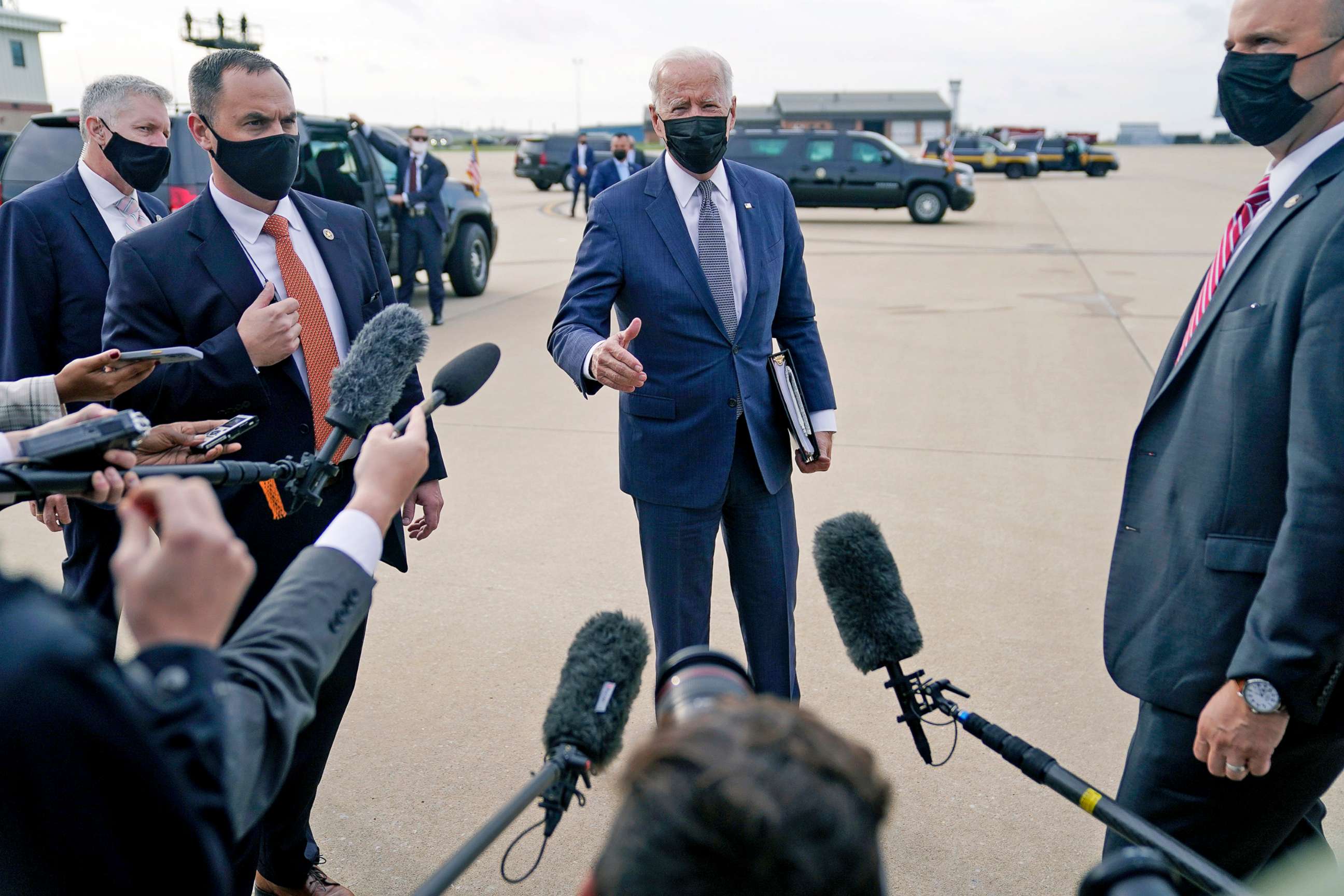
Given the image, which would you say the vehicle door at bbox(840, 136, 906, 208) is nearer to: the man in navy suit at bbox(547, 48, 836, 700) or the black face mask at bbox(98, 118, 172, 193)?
the man in navy suit at bbox(547, 48, 836, 700)

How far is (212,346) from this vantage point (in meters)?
2.36

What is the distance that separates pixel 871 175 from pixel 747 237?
62.0ft

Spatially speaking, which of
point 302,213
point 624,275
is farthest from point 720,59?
point 302,213

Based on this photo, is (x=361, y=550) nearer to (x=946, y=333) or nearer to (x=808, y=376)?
(x=808, y=376)

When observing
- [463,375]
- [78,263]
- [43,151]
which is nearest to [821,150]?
[43,151]

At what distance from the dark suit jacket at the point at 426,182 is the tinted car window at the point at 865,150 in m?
12.4

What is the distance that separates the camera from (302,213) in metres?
2.71

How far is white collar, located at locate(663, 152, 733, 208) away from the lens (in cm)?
296

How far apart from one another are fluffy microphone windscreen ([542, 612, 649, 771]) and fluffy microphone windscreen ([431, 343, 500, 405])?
551mm

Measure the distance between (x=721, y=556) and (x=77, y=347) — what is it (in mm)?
2959

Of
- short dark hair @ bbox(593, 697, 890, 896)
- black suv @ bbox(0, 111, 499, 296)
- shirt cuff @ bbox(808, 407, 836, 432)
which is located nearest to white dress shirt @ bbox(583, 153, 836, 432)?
shirt cuff @ bbox(808, 407, 836, 432)

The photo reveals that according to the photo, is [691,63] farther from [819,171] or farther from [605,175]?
[819,171]

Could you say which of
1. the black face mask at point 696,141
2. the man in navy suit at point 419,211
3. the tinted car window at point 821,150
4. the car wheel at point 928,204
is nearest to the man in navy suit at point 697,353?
the black face mask at point 696,141

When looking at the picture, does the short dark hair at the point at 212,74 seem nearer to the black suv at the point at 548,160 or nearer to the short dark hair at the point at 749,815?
the short dark hair at the point at 749,815
